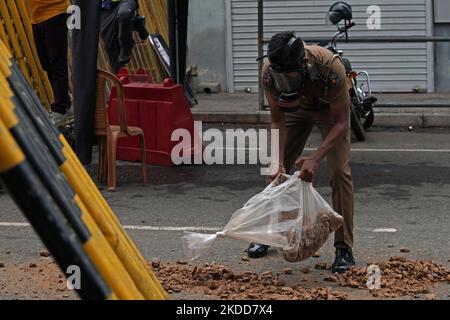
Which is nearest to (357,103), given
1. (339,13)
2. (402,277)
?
(339,13)

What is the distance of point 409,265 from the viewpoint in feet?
19.0

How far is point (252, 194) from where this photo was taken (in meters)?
8.27

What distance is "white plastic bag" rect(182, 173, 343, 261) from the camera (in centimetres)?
539

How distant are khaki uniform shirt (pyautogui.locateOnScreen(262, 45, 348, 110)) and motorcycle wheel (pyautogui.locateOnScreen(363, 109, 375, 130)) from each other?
5.92 meters

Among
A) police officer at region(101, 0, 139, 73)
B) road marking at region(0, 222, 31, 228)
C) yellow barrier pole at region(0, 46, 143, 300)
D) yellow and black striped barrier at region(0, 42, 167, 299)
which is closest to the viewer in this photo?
yellow and black striped barrier at region(0, 42, 167, 299)

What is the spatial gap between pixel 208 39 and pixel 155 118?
554 centimetres

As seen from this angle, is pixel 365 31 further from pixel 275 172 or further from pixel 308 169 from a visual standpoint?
pixel 308 169

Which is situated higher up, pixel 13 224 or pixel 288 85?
pixel 288 85

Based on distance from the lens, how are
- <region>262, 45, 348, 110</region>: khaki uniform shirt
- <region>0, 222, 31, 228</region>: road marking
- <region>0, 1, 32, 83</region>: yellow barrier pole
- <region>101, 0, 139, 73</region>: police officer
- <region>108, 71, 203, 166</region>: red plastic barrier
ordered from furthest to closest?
<region>101, 0, 139, 73</region>: police officer → <region>108, 71, 203, 166</region>: red plastic barrier → <region>0, 1, 32, 83</region>: yellow barrier pole → <region>0, 222, 31, 228</region>: road marking → <region>262, 45, 348, 110</region>: khaki uniform shirt

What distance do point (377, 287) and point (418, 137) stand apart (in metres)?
6.25

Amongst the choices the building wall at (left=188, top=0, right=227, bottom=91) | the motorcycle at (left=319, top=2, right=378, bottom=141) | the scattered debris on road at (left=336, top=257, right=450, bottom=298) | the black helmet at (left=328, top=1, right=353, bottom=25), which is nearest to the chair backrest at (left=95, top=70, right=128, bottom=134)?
the motorcycle at (left=319, top=2, right=378, bottom=141)

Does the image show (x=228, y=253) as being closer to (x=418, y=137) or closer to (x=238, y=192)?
(x=238, y=192)

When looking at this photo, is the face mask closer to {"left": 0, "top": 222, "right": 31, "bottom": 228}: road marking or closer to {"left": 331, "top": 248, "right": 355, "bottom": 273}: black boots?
{"left": 331, "top": 248, "right": 355, "bottom": 273}: black boots

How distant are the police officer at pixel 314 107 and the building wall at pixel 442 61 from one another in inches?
338
